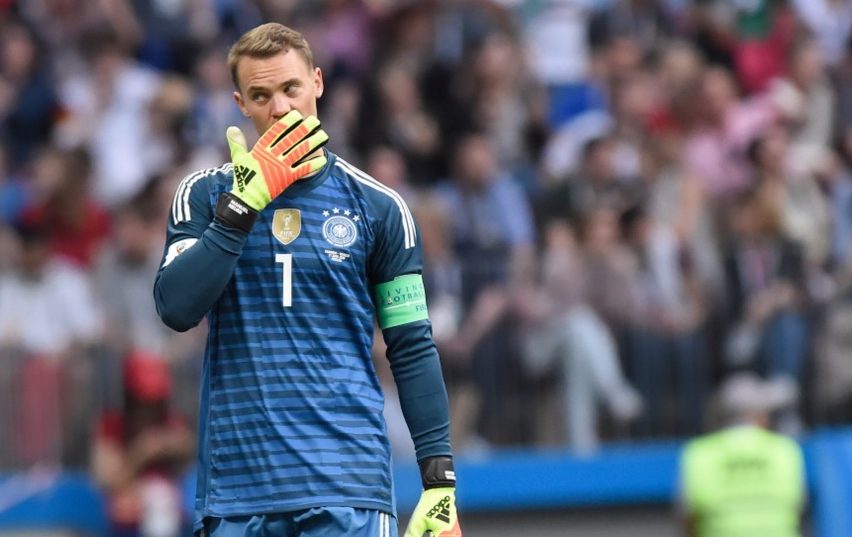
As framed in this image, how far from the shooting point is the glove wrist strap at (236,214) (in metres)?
5.32

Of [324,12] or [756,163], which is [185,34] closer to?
[324,12]

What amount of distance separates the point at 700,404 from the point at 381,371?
249 cm

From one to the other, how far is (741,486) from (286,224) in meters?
6.02

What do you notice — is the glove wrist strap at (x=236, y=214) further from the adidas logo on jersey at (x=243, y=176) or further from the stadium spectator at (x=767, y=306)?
the stadium spectator at (x=767, y=306)

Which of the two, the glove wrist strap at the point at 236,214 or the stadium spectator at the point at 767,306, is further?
the stadium spectator at the point at 767,306

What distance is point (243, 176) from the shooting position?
17.6ft

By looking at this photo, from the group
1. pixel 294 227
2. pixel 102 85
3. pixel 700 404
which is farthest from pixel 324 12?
pixel 294 227

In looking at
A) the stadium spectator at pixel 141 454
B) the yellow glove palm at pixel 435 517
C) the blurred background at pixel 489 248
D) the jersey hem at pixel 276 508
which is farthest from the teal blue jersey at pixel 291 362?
the blurred background at pixel 489 248

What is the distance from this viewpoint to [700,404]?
1312 centimetres

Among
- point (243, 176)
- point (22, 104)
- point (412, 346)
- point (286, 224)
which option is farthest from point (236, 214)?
point (22, 104)

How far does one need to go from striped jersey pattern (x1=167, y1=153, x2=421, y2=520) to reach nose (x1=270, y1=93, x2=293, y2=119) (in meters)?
0.24

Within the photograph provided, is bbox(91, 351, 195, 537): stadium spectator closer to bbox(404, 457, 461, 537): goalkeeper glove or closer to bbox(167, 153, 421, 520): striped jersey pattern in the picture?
bbox(167, 153, 421, 520): striped jersey pattern

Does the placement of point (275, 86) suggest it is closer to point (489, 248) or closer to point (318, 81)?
point (318, 81)

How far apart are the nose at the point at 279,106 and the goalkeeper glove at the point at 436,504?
1.22 meters
